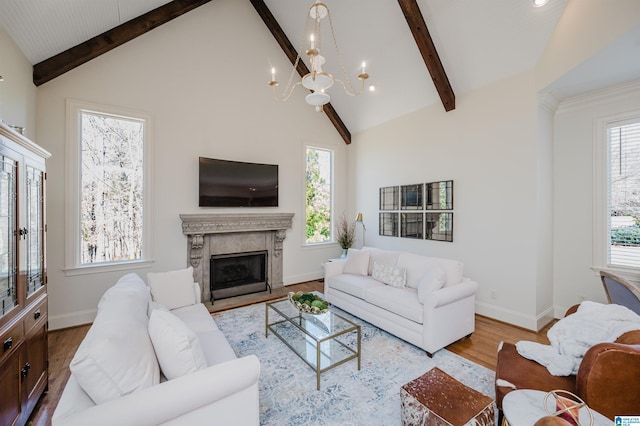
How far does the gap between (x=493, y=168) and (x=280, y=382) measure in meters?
3.62

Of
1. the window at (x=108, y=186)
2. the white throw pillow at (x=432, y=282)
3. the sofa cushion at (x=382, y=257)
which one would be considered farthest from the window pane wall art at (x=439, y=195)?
the window at (x=108, y=186)

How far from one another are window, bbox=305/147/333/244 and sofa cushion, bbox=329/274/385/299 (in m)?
1.68

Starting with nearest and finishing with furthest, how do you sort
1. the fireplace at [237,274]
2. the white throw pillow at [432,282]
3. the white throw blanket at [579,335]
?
the white throw blanket at [579,335] → the white throw pillow at [432,282] → the fireplace at [237,274]

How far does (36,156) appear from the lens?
6.88 feet

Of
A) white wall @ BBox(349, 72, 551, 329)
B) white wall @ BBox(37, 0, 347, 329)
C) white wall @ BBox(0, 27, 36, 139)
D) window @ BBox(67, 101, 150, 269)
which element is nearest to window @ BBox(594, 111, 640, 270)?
white wall @ BBox(349, 72, 551, 329)

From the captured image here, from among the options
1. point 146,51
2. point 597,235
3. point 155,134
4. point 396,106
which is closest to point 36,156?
point 155,134

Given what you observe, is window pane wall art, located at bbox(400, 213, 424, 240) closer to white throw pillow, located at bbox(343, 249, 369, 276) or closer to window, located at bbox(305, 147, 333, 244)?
white throw pillow, located at bbox(343, 249, 369, 276)

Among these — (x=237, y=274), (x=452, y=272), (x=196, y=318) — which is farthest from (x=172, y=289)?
(x=452, y=272)

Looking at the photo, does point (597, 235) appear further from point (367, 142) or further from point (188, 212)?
point (188, 212)

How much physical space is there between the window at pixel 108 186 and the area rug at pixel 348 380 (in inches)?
78.8

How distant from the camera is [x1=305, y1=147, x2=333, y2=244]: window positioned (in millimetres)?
5570

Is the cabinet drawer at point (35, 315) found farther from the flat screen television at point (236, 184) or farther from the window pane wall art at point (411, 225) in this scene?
the window pane wall art at point (411, 225)

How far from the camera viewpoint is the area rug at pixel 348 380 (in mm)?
1998

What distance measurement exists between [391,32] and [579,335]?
3.98 m
